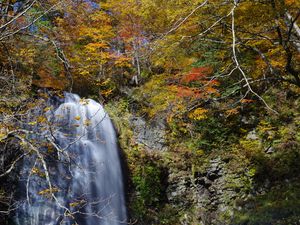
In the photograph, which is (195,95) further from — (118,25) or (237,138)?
(118,25)

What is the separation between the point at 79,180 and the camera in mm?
9477

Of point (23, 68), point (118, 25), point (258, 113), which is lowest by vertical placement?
point (258, 113)

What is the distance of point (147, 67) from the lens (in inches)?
565

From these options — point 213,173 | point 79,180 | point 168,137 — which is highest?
point 168,137

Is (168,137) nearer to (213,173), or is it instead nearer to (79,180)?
(213,173)

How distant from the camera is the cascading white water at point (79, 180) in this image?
321 inches

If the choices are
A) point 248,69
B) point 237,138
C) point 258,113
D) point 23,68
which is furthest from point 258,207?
point 23,68

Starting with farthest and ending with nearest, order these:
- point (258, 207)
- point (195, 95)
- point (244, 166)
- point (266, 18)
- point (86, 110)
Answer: point (86, 110), point (195, 95), point (244, 166), point (258, 207), point (266, 18)

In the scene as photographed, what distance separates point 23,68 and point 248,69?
27.1ft

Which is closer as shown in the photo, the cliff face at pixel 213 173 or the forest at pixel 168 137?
the forest at pixel 168 137

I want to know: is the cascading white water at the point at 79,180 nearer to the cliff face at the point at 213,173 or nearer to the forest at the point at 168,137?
the forest at the point at 168,137

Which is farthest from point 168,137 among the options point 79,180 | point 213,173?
point 79,180

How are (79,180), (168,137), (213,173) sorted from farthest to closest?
1. (168,137)
2. (213,173)
3. (79,180)

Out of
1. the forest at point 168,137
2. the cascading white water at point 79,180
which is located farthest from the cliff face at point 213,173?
the cascading white water at point 79,180
